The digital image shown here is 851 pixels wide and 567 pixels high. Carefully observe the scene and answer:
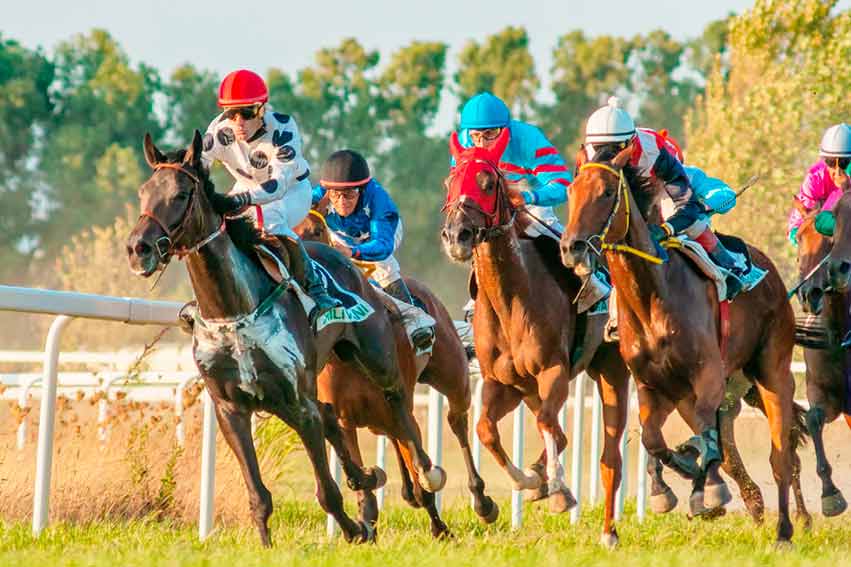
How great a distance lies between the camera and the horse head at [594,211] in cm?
703

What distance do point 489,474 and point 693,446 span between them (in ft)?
31.0

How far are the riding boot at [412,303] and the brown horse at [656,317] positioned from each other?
3.84 feet

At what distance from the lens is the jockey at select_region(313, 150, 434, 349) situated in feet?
27.8

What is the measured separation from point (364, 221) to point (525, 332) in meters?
1.21

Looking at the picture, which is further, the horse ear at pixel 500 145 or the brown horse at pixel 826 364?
the brown horse at pixel 826 364

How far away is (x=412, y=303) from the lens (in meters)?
8.55

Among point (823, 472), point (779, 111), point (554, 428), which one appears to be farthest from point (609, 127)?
Result: point (779, 111)

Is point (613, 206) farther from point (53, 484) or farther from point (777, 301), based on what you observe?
point (53, 484)

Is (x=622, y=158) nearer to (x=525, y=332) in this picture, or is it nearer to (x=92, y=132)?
(x=525, y=332)

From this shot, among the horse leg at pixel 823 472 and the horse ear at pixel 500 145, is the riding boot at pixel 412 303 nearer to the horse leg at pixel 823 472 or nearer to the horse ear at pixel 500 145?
the horse ear at pixel 500 145

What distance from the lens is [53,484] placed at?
827 cm

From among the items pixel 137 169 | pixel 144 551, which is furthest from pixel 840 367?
pixel 137 169

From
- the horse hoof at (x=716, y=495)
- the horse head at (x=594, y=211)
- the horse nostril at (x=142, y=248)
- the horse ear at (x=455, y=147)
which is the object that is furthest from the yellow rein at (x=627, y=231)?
the horse nostril at (x=142, y=248)

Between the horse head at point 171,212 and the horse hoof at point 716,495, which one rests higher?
the horse head at point 171,212
